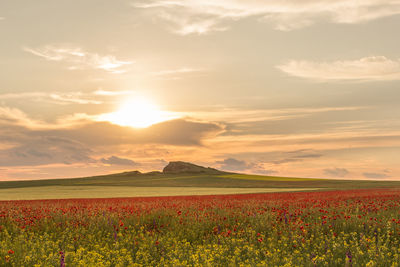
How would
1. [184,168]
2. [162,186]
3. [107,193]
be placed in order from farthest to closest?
1. [184,168]
2. [162,186]
3. [107,193]

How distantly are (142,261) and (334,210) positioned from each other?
9.19 metres

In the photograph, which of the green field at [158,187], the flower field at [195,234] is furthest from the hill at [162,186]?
the flower field at [195,234]

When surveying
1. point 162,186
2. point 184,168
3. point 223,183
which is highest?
point 184,168

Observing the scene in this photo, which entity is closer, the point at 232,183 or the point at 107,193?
the point at 107,193

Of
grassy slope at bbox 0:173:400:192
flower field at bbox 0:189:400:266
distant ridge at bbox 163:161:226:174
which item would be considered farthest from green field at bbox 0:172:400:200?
distant ridge at bbox 163:161:226:174

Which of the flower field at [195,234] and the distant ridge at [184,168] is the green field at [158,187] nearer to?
the flower field at [195,234]

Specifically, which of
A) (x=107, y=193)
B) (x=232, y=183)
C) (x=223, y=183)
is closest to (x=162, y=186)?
(x=223, y=183)

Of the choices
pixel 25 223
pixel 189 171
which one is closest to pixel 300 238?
pixel 25 223

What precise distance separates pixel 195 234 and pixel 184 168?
102 meters

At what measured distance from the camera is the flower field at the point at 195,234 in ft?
30.2

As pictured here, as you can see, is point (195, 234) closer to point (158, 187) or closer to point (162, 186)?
point (158, 187)

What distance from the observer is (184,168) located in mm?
113688

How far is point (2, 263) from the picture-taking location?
Answer: 8.17 metres

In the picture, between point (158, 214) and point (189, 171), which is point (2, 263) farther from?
point (189, 171)
